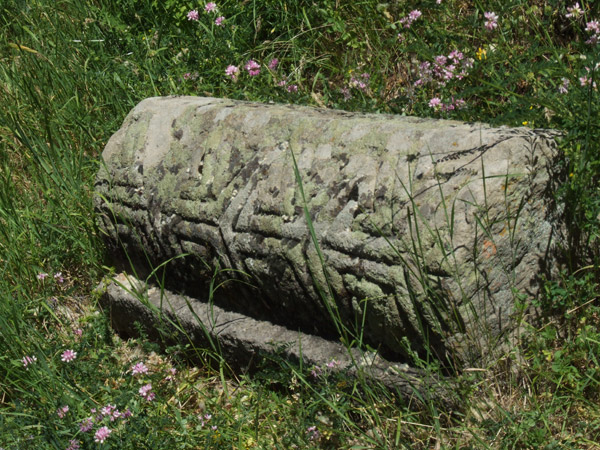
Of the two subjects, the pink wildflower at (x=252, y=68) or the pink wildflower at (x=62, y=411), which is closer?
the pink wildflower at (x=62, y=411)

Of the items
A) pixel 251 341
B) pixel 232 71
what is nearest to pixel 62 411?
pixel 251 341

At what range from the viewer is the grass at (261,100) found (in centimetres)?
246

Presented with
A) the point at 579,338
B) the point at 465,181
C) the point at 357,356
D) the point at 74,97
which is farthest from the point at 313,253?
the point at 74,97

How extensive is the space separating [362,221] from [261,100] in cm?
171

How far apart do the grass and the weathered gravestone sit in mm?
165

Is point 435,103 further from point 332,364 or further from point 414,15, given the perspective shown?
point 332,364

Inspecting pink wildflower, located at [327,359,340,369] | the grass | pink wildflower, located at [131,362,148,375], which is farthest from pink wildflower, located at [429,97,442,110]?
pink wildflower, located at [131,362,148,375]

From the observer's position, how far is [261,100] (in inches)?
156

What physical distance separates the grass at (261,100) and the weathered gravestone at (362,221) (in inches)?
6.5

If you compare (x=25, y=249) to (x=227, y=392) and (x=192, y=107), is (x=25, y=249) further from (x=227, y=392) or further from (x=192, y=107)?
(x=227, y=392)

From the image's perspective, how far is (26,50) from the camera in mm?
4453

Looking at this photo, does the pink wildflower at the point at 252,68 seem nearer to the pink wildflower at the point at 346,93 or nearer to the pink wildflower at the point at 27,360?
the pink wildflower at the point at 346,93

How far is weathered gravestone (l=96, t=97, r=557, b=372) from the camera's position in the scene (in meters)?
2.34

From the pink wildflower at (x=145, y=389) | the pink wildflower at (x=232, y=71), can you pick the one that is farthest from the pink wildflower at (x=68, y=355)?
the pink wildflower at (x=232, y=71)
